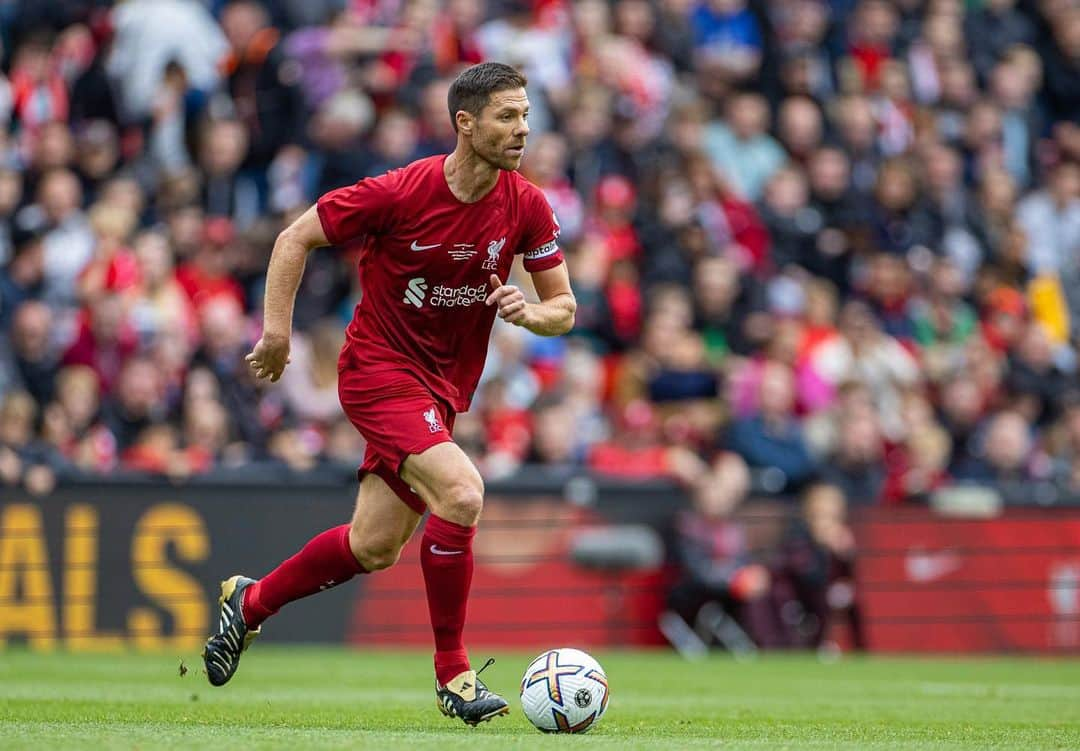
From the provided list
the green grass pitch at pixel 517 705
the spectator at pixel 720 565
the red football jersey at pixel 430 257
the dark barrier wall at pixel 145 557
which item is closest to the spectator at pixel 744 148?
the spectator at pixel 720 565

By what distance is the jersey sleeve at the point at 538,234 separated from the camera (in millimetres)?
8383

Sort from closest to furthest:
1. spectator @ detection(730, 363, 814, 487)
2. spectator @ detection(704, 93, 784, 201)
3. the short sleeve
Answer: the short sleeve → spectator @ detection(730, 363, 814, 487) → spectator @ detection(704, 93, 784, 201)

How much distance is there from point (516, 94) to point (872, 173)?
11951 mm

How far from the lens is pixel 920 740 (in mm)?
7699

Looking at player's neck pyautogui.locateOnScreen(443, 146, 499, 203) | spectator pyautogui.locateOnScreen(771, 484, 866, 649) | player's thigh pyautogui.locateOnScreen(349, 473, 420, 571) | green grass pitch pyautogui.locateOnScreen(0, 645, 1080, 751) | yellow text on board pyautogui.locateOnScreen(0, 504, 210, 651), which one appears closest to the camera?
green grass pitch pyautogui.locateOnScreen(0, 645, 1080, 751)

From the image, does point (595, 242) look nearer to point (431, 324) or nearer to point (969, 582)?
point (969, 582)

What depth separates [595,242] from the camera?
55.7 feet

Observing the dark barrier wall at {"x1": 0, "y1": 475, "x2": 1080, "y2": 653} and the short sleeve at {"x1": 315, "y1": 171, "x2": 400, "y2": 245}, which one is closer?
the short sleeve at {"x1": 315, "y1": 171, "x2": 400, "y2": 245}

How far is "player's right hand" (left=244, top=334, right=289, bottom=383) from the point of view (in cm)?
791

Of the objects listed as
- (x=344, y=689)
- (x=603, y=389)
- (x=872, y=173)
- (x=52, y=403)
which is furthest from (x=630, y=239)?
(x=344, y=689)

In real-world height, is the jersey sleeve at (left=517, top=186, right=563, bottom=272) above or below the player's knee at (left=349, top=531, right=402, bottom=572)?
above

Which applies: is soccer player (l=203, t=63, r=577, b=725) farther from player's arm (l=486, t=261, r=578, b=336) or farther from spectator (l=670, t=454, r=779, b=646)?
spectator (l=670, t=454, r=779, b=646)

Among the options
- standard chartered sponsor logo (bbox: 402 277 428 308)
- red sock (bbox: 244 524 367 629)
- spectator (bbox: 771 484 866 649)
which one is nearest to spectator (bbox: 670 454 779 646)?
spectator (bbox: 771 484 866 649)

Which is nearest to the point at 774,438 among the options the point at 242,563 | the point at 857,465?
the point at 857,465
